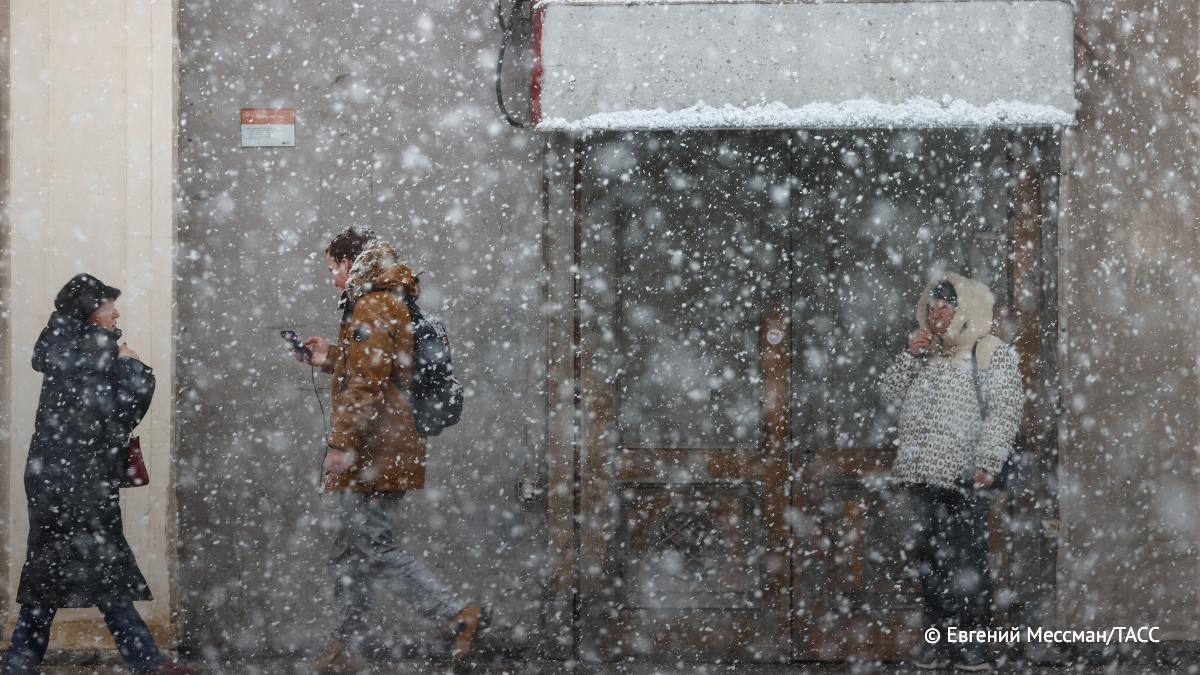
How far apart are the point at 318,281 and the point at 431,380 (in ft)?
3.53

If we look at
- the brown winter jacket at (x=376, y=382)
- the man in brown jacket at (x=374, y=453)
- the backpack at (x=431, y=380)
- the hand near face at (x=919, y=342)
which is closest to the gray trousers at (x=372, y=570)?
the man in brown jacket at (x=374, y=453)

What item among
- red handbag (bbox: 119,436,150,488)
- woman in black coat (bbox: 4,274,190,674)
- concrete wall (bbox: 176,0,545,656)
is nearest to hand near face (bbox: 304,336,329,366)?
concrete wall (bbox: 176,0,545,656)

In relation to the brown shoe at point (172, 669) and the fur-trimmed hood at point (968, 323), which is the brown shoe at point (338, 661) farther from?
the fur-trimmed hood at point (968, 323)

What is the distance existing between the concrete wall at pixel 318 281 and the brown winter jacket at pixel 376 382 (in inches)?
30.4

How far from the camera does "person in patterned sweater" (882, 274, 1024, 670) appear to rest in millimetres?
5301

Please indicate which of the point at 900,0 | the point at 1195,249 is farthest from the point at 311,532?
the point at 1195,249

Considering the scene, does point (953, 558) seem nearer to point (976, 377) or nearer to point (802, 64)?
point (976, 377)

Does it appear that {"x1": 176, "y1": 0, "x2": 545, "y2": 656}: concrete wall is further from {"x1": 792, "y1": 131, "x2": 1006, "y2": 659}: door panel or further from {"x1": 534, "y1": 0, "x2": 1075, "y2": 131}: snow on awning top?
{"x1": 792, "y1": 131, "x2": 1006, "y2": 659}: door panel

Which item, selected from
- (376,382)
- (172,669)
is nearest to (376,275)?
(376,382)

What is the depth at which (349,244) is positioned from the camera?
523 cm

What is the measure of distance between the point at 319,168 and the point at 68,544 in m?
2.07

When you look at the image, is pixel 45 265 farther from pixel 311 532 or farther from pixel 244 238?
pixel 311 532

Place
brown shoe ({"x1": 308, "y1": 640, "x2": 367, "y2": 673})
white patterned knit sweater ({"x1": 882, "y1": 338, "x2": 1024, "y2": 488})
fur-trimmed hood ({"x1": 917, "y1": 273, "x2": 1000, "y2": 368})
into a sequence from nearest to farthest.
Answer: brown shoe ({"x1": 308, "y1": 640, "x2": 367, "y2": 673}), white patterned knit sweater ({"x1": 882, "y1": 338, "x2": 1024, "y2": 488}), fur-trimmed hood ({"x1": 917, "y1": 273, "x2": 1000, "y2": 368})

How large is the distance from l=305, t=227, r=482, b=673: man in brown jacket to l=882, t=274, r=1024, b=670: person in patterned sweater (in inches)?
81.5
